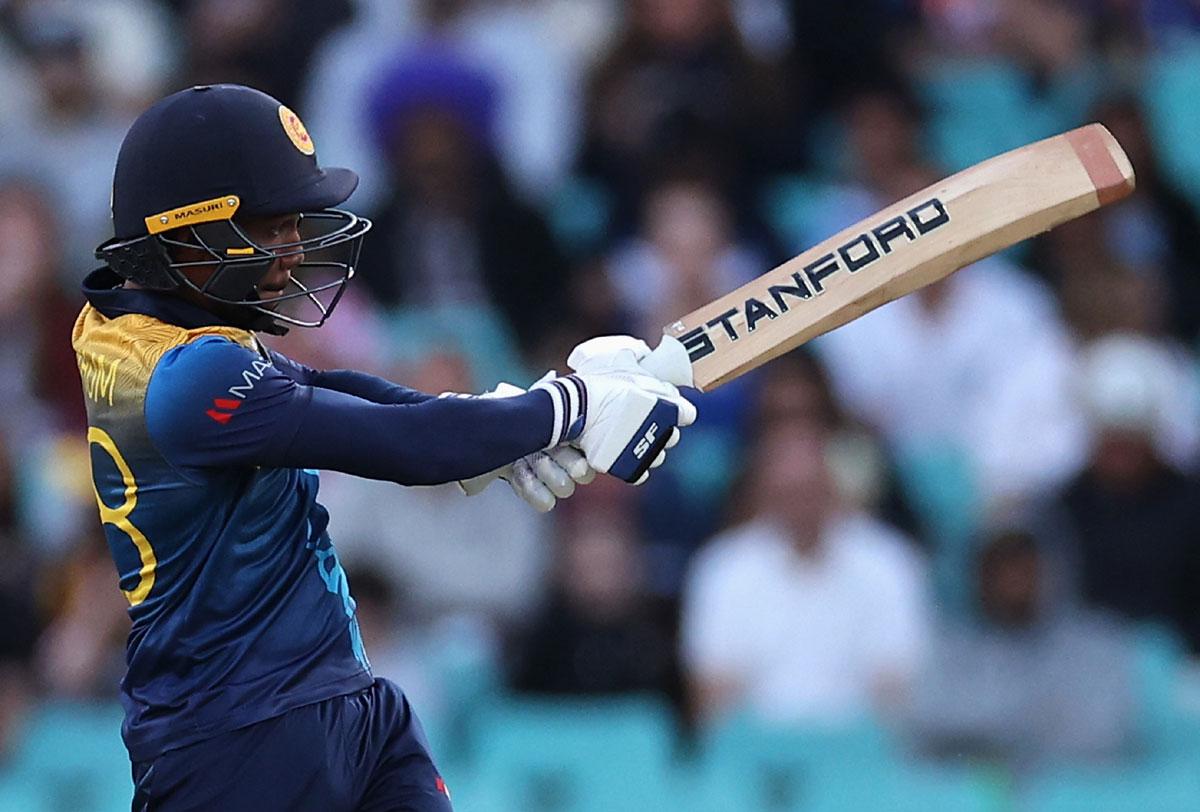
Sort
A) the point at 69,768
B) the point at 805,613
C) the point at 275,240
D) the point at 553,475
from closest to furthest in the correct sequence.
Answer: the point at 275,240 → the point at 553,475 → the point at 69,768 → the point at 805,613

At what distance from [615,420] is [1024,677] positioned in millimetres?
2737

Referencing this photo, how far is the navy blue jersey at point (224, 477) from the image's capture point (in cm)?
298

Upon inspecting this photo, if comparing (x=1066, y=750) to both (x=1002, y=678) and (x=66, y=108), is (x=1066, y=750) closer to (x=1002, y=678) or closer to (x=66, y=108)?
(x=1002, y=678)

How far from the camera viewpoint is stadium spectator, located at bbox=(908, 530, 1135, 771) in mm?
5469

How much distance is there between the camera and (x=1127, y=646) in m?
5.52

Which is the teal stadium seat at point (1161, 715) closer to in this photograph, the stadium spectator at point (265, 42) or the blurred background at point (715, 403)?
the blurred background at point (715, 403)

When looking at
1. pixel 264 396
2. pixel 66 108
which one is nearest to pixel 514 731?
pixel 264 396

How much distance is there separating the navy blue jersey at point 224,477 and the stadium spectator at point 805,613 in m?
2.68

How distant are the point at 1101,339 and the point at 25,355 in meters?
3.67

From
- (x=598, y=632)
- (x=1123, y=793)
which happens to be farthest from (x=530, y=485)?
(x=598, y=632)

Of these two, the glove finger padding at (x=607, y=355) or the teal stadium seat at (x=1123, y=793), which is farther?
the teal stadium seat at (x=1123, y=793)

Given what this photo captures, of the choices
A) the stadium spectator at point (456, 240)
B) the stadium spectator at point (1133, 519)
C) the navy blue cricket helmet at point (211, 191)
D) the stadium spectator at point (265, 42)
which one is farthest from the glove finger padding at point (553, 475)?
the stadium spectator at point (265, 42)

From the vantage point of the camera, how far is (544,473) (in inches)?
131

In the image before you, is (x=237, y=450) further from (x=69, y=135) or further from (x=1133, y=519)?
(x=69, y=135)
